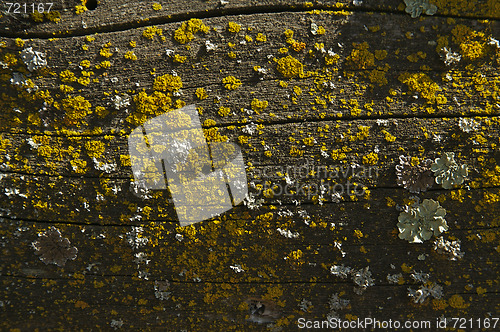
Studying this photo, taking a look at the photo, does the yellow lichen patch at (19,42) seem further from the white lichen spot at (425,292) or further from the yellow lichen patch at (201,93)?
the white lichen spot at (425,292)

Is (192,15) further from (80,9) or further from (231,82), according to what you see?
(80,9)

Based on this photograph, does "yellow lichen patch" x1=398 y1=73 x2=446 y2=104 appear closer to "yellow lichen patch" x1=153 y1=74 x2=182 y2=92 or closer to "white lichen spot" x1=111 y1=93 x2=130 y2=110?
"yellow lichen patch" x1=153 y1=74 x2=182 y2=92

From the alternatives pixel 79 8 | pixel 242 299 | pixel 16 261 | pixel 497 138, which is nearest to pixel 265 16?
pixel 79 8

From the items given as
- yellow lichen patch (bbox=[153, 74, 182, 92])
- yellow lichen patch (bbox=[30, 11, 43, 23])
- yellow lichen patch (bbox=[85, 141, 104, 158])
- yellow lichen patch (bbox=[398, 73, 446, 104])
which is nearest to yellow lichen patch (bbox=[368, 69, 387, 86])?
yellow lichen patch (bbox=[398, 73, 446, 104])

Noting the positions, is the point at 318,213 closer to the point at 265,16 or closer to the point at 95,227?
the point at 265,16

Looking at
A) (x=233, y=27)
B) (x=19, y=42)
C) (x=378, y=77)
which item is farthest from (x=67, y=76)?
(x=378, y=77)

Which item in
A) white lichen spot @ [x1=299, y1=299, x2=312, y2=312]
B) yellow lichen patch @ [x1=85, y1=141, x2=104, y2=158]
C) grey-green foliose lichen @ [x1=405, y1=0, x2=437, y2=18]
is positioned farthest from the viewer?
white lichen spot @ [x1=299, y1=299, x2=312, y2=312]
